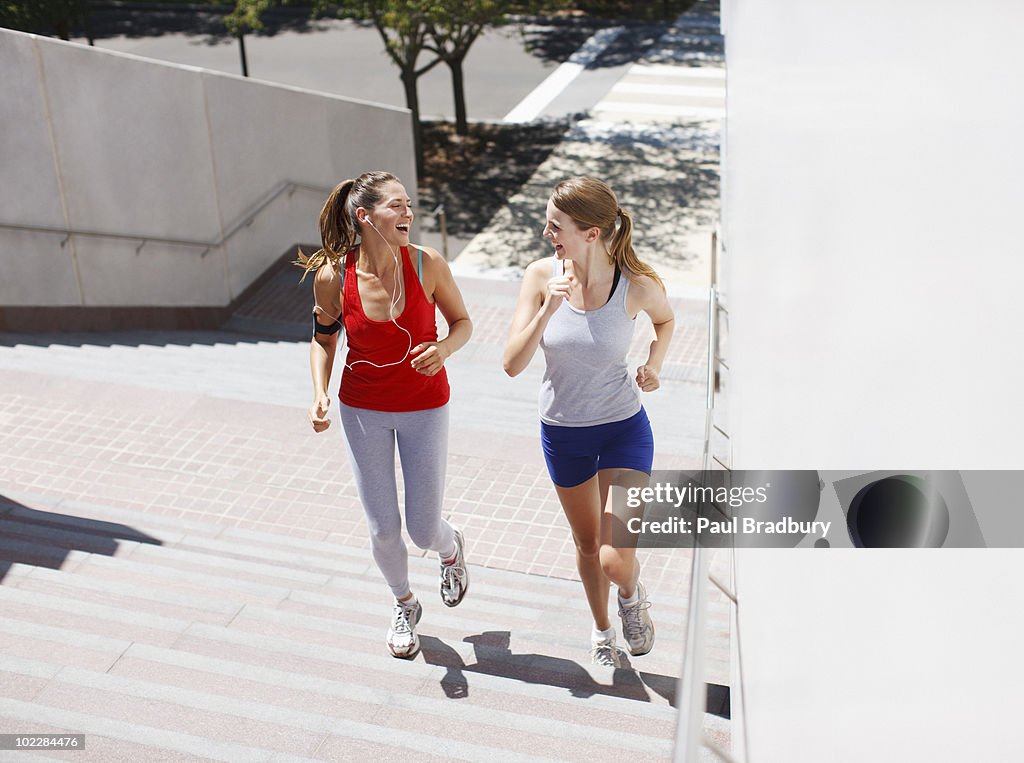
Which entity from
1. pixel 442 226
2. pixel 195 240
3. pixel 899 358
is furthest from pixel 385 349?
pixel 442 226

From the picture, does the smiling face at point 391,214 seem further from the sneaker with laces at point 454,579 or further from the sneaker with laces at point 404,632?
the sneaker with laces at point 404,632

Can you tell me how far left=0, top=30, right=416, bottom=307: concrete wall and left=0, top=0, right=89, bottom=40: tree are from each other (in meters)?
7.47

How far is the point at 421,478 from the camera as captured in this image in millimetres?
4113

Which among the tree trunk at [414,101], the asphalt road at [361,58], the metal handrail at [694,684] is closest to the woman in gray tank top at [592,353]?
the metal handrail at [694,684]

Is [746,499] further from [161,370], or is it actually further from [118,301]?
[118,301]

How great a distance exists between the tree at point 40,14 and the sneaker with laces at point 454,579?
14401mm

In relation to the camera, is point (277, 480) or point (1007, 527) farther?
point (277, 480)

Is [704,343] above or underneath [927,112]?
underneath

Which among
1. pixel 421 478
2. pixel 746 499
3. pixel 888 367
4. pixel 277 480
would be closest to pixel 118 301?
pixel 277 480

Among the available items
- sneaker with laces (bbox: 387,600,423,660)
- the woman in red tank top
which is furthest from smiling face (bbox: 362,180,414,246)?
sneaker with laces (bbox: 387,600,423,660)

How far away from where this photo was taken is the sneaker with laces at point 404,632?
4211 mm

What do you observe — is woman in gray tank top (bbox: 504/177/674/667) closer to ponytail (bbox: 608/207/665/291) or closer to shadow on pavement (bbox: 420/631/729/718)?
ponytail (bbox: 608/207/665/291)

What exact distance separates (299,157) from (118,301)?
98.7 inches

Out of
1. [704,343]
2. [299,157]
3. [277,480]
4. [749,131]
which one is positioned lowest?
[704,343]
